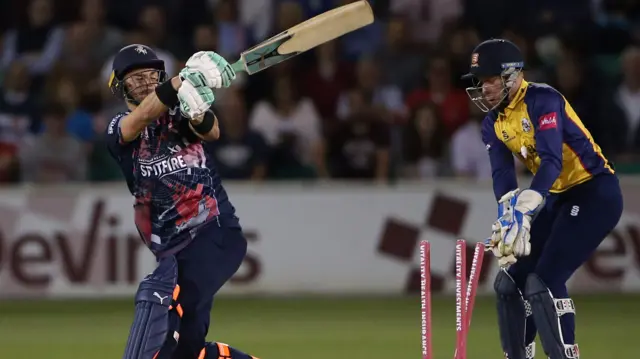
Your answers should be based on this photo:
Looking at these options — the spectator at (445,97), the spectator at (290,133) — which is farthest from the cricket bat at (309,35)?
the spectator at (445,97)

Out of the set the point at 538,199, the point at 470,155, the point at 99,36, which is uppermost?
the point at 99,36

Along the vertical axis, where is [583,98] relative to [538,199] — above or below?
above

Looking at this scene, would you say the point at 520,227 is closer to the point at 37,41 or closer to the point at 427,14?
the point at 427,14

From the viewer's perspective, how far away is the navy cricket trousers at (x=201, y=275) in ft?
18.1

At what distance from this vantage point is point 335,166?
38.0ft

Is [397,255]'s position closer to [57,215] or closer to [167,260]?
[57,215]

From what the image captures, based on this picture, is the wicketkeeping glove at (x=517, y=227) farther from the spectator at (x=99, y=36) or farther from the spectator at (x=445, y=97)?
the spectator at (x=99, y=36)

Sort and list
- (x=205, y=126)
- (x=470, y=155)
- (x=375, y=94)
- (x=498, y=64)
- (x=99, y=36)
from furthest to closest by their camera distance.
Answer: (x=99, y=36)
(x=375, y=94)
(x=470, y=155)
(x=498, y=64)
(x=205, y=126)

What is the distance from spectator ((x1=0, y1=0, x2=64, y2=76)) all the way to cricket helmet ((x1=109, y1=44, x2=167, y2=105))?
22.6 ft

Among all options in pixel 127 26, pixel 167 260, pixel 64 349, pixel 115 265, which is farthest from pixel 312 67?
pixel 167 260

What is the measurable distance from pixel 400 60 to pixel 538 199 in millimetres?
6656

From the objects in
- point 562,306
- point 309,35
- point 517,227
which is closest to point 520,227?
point 517,227

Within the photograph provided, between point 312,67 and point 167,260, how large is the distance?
6.85 metres

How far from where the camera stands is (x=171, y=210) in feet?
18.6
